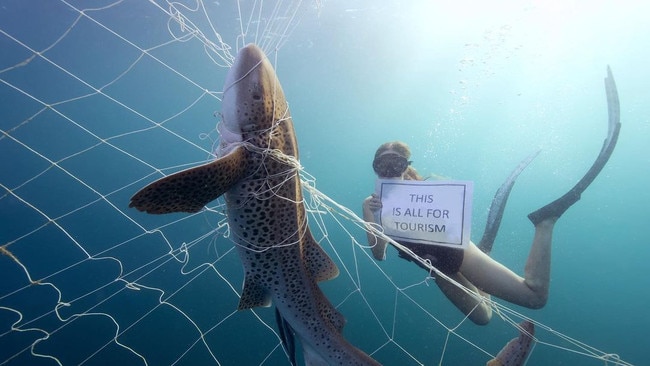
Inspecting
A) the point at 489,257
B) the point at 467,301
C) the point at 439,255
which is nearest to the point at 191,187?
the point at 439,255

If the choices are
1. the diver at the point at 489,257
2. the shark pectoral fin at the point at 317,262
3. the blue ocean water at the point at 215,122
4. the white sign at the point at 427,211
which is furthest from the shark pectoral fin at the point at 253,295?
the blue ocean water at the point at 215,122

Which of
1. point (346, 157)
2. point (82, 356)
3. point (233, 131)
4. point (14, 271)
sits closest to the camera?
point (233, 131)

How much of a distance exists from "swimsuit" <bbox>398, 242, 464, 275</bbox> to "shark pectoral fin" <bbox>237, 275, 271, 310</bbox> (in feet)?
5.99

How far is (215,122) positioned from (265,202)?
26103mm

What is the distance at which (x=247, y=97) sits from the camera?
8.92 feet

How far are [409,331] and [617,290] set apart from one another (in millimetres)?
46798

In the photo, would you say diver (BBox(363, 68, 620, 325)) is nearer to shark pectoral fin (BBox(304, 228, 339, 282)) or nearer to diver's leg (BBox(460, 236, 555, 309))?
diver's leg (BBox(460, 236, 555, 309))

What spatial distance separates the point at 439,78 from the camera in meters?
29.4

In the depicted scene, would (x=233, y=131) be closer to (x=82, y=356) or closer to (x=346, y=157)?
(x=82, y=356)

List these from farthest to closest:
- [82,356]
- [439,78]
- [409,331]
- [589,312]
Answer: [589,312]
[409,331]
[439,78]
[82,356]

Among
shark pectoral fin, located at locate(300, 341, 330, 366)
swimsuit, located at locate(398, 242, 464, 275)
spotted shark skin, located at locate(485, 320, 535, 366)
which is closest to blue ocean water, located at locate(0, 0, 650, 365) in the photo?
swimsuit, located at locate(398, 242, 464, 275)

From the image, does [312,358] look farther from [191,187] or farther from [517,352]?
[191,187]

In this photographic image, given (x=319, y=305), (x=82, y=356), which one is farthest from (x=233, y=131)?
(x=82, y=356)

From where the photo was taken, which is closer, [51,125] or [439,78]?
[51,125]
